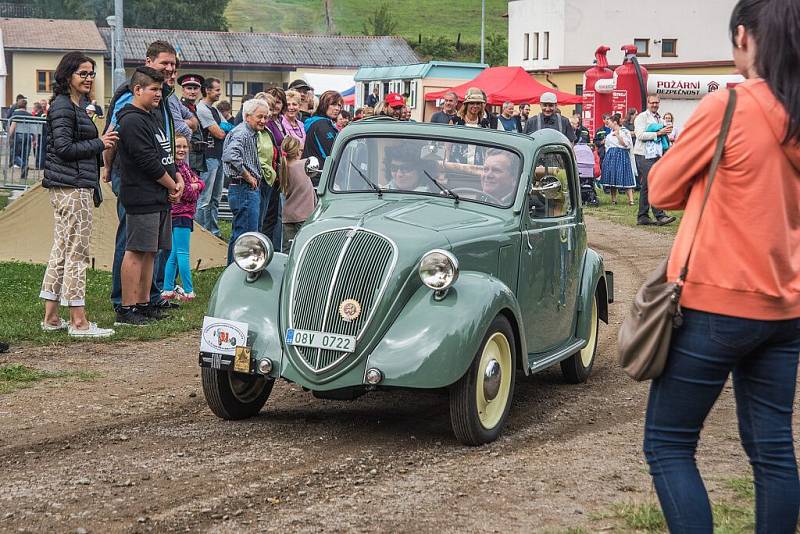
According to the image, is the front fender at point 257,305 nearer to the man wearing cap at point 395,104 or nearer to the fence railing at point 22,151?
the man wearing cap at point 395,104

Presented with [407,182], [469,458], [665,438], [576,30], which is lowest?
[469,458]

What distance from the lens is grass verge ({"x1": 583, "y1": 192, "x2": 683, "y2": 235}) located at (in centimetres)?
1975

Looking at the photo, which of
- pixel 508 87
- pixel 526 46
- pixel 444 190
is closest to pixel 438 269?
pixel 444 190

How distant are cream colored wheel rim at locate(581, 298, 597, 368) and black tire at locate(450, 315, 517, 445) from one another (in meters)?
1.80

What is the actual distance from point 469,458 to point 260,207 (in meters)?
6.02

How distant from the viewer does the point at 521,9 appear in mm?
72938

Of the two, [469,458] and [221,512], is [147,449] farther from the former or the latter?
[469,458]

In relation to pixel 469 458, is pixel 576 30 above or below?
above

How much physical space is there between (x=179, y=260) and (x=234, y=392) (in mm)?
4541

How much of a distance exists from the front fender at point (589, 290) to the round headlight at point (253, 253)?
2475 millimetres

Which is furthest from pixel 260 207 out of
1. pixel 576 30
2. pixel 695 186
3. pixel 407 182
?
pixel 576 30

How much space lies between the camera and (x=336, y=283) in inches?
246

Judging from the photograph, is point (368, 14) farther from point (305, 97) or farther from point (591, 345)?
point (591, 345)

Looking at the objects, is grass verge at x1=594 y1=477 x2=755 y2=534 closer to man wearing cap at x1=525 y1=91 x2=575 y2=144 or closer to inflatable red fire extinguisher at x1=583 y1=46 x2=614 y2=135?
man wearing cap at x1=525 y1=91 x2=575 y2=144
